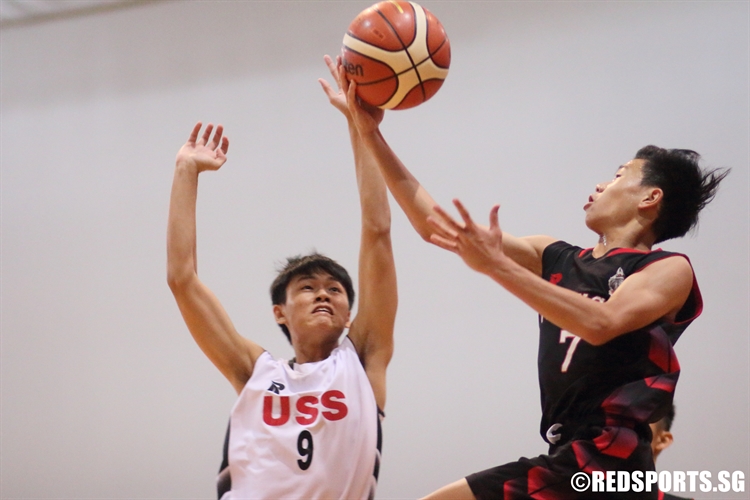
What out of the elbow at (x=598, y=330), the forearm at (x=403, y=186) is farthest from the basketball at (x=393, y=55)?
the elbow at (x=598, y=330)

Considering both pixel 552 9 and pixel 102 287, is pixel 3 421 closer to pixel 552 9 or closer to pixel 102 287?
pixel 102 287

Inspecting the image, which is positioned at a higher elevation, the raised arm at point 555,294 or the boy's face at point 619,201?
the boy's face at point 619,201

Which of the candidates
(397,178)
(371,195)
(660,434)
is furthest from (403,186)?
(660,434)

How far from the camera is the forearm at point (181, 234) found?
255 centimetres

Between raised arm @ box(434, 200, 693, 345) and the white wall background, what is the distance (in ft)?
8.19

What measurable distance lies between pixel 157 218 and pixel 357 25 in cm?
366

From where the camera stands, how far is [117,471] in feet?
17.6

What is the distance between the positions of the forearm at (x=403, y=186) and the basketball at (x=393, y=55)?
0.47 ft

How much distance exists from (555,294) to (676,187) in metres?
0.93

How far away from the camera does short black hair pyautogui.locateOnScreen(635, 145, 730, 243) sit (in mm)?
2605

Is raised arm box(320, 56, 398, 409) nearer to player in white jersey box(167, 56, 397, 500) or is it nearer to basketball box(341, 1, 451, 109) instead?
player in white jersey box(167, 56, 397, 500)

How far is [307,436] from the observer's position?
2373mm

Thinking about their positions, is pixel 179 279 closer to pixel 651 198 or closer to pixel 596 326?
pixel 596 326

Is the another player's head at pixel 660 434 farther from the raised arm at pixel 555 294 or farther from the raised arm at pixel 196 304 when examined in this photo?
the raised arm at pixel 196 304
